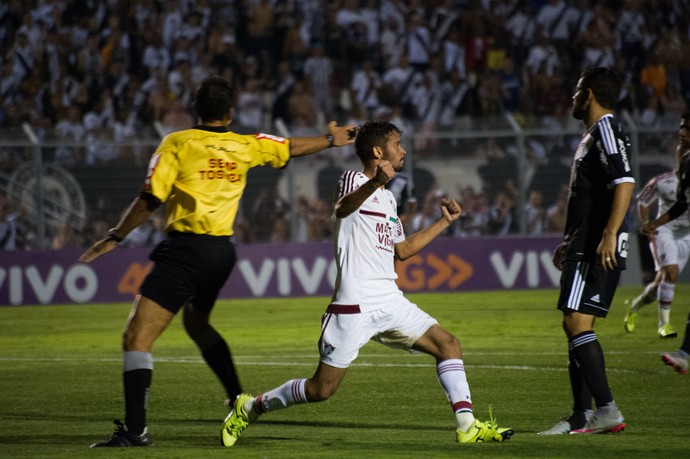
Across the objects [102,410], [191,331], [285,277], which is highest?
[191,331]

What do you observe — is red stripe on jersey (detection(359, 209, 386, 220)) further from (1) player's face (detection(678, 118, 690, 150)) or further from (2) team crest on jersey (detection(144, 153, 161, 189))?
(1) player's face (detection(678, 118, 690, 150))

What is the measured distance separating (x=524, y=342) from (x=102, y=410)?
5.88 meters

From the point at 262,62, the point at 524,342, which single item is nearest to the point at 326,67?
the point at 262,62

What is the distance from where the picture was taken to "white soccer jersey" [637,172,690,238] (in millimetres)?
14289

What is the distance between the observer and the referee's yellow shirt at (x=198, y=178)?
23.7 ft

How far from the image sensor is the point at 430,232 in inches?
281

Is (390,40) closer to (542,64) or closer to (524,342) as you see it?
(542,64)

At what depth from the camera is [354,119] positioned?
23.5 metres

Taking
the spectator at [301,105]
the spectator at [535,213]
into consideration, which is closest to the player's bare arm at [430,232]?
the spectator at [535,213]

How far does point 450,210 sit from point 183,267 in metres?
1.60

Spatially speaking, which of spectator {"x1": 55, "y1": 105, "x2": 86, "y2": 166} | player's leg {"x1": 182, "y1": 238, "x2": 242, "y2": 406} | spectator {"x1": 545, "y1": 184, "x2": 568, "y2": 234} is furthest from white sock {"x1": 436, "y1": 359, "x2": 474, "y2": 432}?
spectator {"x1": 55, "y1": 105, "x2": 86, "y2": 166}

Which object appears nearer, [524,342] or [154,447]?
[154,447]

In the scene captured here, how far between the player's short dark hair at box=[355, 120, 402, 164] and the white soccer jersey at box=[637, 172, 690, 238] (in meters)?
8.04

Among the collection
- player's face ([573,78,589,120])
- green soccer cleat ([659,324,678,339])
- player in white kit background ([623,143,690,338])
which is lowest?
green soccer cleat ([659,324,678,339])
